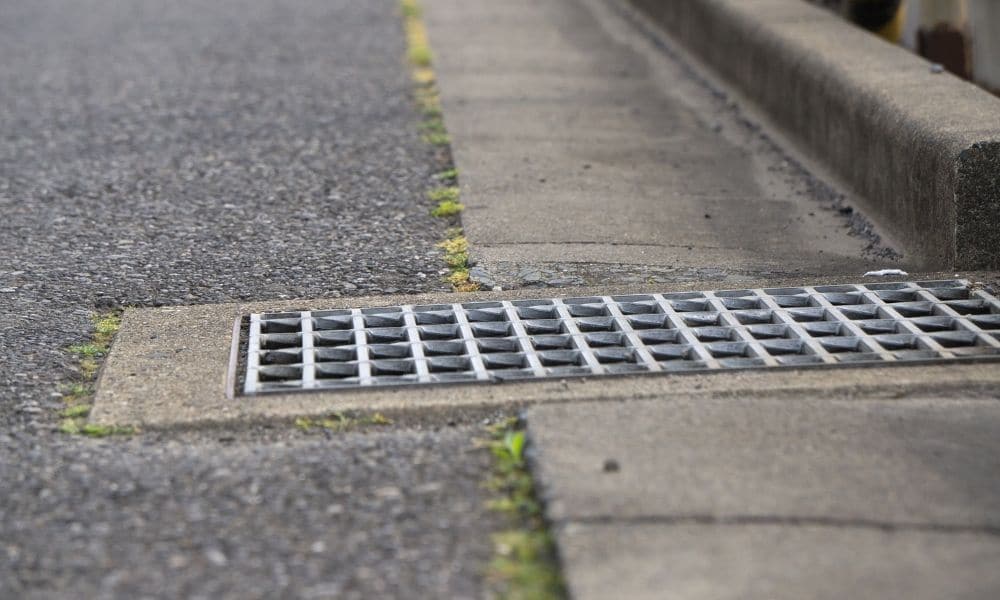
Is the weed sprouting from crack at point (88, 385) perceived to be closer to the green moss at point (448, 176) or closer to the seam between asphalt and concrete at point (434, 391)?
the seam between asphalt and concrete at point (434, 391)

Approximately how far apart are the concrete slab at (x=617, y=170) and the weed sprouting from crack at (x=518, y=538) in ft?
5.15

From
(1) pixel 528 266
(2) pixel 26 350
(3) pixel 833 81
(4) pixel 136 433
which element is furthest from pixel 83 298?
(3) pixel 833 81

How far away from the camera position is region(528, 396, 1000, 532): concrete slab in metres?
2.63

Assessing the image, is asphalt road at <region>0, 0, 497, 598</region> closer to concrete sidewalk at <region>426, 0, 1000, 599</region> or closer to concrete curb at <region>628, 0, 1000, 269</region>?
concrete sidewalk at <region>426, 0, 1000, 599</region>

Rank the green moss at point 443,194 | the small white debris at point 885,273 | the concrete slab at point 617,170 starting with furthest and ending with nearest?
the green moss at point 443,194 → the concrete slab at point 617,170 → the small white debris at point 885,273

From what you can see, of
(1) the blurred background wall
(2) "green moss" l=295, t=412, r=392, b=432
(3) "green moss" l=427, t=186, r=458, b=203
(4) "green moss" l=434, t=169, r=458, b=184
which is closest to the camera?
(2) "green moss" l=295, t=412, r=392, b=432

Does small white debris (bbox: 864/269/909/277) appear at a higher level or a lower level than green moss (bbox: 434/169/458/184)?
lower

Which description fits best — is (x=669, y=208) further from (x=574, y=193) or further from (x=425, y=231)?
(x=425, y=231)

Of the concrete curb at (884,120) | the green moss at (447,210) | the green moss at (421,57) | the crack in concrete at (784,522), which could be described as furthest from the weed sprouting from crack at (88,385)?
the green moss at (421,57)

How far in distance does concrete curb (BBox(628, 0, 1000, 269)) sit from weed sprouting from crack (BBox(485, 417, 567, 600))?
6.11 feet

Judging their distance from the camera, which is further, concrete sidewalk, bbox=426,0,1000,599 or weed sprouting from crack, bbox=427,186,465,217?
weed sprouting from crack, bbox=427,186,465,217

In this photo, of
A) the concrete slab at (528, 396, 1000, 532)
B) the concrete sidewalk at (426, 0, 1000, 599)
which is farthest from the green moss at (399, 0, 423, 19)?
the concrete slab at (528, 396, 1000, 532)

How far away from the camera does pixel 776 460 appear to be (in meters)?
2.86

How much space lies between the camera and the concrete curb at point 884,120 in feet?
13.6
